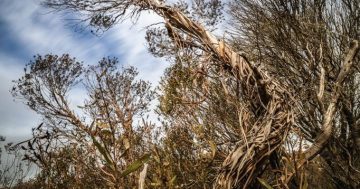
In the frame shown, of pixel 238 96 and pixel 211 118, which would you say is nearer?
pixel 238 96

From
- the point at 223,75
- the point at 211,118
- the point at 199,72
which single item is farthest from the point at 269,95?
the point at 211,118

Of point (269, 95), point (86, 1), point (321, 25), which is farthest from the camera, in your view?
point (321, 25)

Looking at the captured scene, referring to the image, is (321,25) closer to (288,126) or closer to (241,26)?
(241,26)

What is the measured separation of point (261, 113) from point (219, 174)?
0.91 feet

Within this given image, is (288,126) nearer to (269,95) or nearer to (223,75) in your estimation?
(269,95)

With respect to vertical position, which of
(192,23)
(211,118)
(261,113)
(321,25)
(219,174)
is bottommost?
(219,174)

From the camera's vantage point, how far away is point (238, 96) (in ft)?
4.21

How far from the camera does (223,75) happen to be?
1.28 meters

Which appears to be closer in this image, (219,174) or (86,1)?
(219,174)

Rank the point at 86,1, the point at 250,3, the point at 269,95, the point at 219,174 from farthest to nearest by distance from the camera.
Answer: the point at 250,3
the point at 86,1
the point at 269,95
the point at 219,174

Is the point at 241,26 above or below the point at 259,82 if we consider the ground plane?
above

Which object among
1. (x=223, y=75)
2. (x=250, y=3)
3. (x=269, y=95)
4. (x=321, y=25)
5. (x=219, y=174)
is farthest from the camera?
(x=250, y=3)

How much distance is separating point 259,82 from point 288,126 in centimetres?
18

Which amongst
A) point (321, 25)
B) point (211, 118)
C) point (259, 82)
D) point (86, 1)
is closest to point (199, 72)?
point (259, 82)
